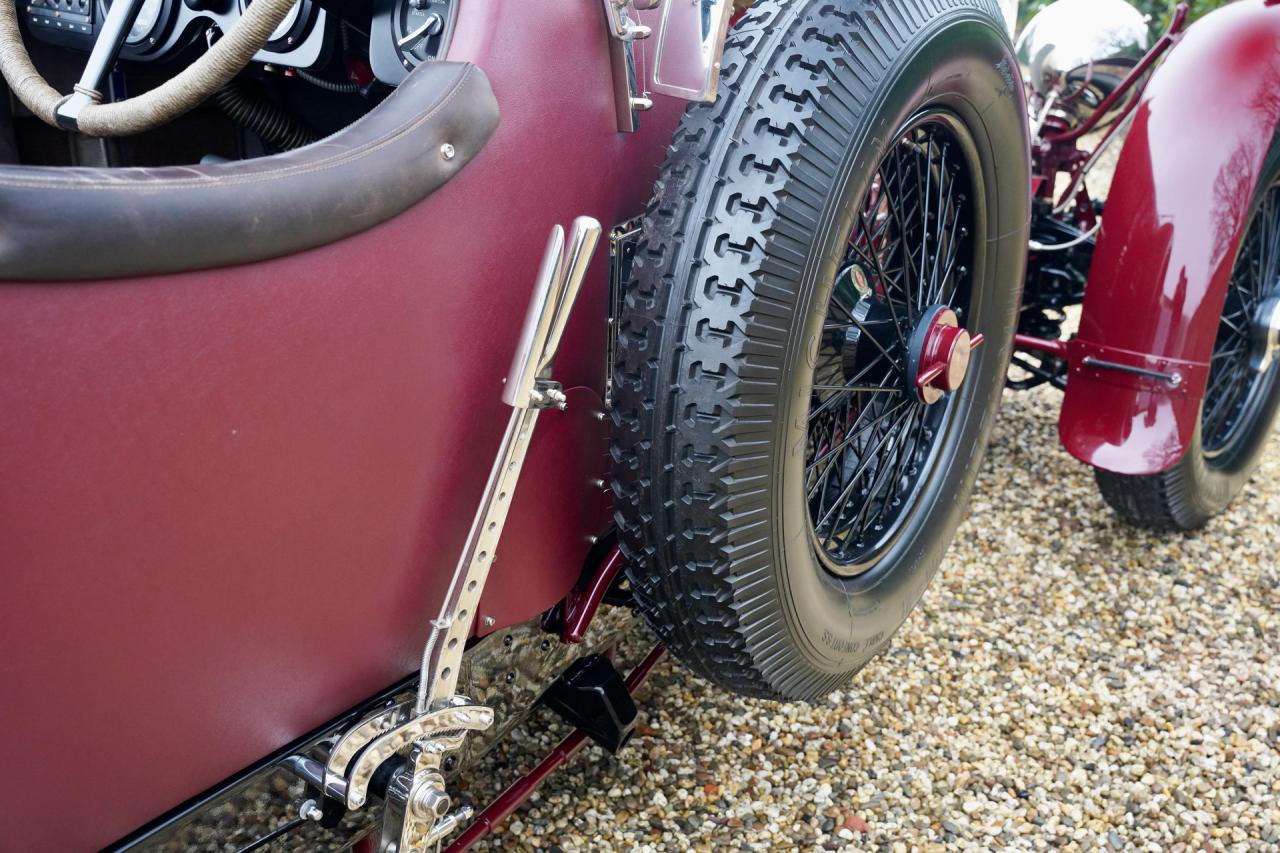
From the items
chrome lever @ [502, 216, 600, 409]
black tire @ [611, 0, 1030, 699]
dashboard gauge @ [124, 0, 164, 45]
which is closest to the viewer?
chrome lever @ [502, 216, 600, 409]

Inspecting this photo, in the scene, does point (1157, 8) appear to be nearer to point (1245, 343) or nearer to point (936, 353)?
point (1245, 343)

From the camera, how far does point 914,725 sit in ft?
7.20

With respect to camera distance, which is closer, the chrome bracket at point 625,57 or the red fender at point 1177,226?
the chrome bracket at point 625,57

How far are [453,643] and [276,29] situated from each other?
85cm

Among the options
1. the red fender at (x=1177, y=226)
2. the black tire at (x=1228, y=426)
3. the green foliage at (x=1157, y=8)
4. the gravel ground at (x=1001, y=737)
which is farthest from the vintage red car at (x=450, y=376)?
the green foliage at (x=1157, y=8)

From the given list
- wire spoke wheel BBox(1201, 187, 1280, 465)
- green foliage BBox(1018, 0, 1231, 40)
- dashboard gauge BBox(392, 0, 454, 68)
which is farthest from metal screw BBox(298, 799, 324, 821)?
green foliage BBox(1018, 0, 1231, 40)

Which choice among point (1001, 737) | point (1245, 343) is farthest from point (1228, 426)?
point (1001, 737)

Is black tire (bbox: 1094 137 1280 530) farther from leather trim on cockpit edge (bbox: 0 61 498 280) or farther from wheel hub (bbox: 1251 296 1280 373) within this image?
leather trim on cockpit edge (bbox: 0 61 498 280)

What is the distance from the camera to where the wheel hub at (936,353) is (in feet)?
5.72

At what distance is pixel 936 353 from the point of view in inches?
68.7

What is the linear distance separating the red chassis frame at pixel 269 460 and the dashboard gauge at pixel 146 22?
985 millimetres

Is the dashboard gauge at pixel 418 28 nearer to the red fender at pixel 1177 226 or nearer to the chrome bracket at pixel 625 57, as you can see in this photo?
the chrome bracket at pixel 625 57

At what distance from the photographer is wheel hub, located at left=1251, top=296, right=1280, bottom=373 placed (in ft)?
Result: 8.86

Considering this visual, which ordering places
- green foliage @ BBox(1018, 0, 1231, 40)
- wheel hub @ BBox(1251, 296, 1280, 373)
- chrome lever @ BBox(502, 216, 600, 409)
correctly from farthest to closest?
green foliage @ BBox(1018, 0, 1231, 40) < wheel hub @ BBox(1251, 296, 1280, 373) < chrome lever @ BBox(502, 216, 600, 409)
